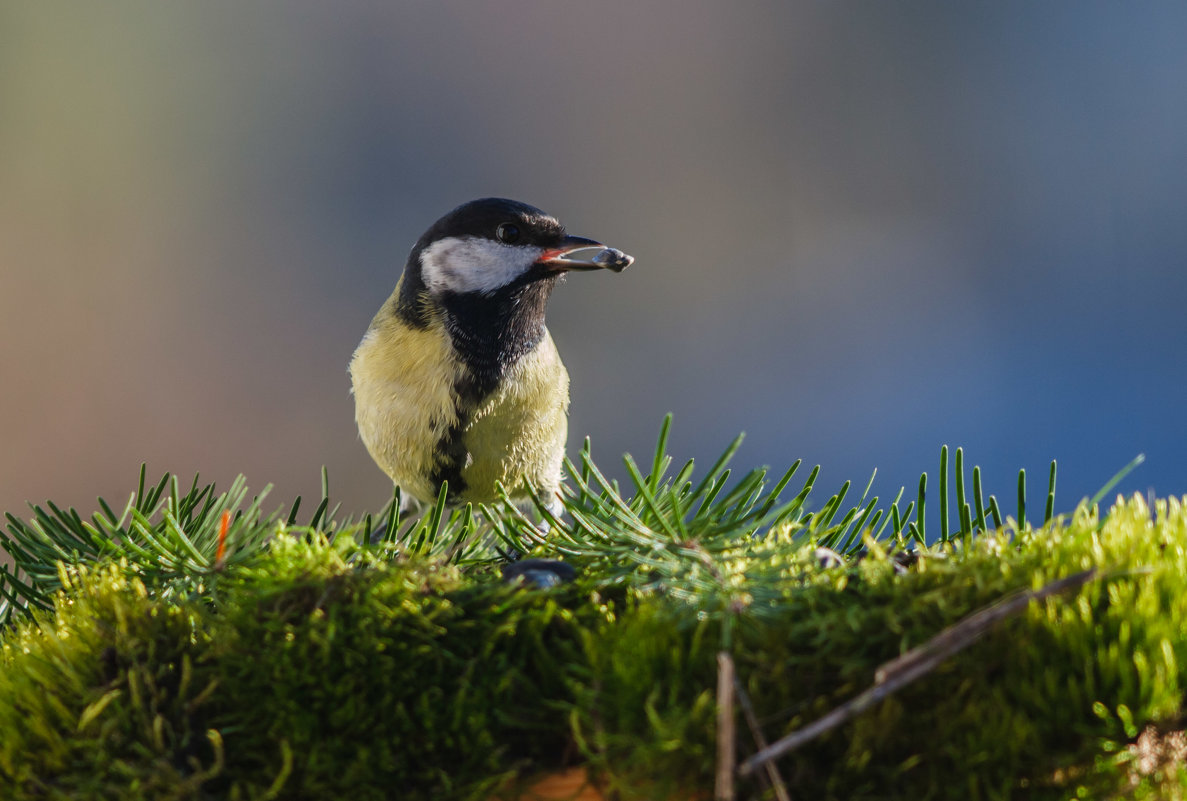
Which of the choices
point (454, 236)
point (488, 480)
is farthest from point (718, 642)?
point (454, 236)

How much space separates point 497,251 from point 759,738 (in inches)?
33.3

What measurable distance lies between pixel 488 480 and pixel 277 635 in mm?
677

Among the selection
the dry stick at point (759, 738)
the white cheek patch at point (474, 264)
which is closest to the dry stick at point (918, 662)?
the dry stick at point (759, 738)

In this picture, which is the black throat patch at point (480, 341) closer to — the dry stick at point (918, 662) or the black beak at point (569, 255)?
the black beak at point (569, 255)

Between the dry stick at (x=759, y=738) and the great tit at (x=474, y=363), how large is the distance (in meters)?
0.67

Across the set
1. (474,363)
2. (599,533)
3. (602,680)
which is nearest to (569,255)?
(474,363)

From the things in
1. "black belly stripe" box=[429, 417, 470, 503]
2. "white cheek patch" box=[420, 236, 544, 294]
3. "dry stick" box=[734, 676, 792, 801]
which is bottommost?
"black belly stripe" box=[429, 417, 470, 503]

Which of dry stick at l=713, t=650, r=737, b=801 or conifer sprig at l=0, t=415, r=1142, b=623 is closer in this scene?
dry stick at l=713, t=650, r=737, b=801

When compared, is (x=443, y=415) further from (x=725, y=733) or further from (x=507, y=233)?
(x=725, y=733)

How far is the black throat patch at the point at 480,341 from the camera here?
104cm

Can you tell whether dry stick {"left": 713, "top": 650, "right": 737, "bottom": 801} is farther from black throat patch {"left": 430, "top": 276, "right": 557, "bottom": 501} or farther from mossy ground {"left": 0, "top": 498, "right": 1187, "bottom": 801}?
black throat patch {"left": 430, "top": 276, "right": 557, "bottom": 501}

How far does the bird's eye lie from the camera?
1.12 metres

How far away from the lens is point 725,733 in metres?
0.33

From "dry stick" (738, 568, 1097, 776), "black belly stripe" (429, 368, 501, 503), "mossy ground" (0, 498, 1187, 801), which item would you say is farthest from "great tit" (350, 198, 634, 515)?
"dry stick" (738, 568, 1097, 776)
